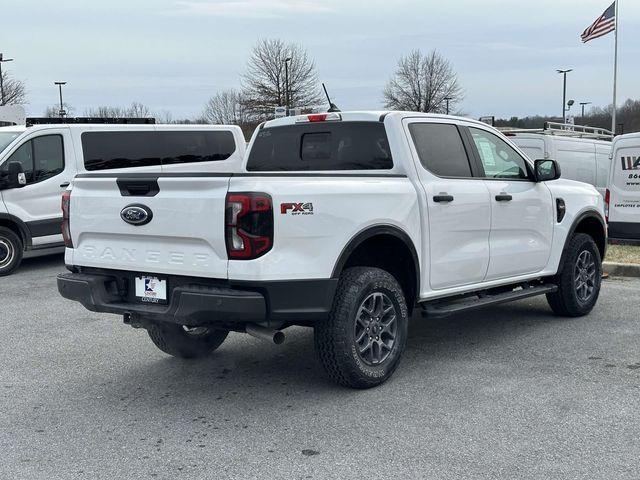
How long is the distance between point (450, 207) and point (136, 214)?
2.32m

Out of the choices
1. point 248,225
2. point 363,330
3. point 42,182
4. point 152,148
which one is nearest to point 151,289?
point 248,225

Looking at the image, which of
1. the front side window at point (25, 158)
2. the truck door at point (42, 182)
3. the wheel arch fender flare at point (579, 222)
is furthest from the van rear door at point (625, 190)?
the front side window at point (25, 158)

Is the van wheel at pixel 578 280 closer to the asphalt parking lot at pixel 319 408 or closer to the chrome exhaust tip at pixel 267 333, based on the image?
the asphalt parking lot at pixel 319 408

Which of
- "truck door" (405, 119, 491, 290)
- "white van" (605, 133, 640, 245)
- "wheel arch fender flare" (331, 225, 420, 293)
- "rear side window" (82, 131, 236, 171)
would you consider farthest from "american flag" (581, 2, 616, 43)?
"wheel arch fender flare" (331, 225, 420, 293)

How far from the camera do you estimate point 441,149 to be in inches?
229

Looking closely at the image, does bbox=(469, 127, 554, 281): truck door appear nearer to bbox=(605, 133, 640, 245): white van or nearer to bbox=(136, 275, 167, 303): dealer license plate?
bbox=(136, 275, 167, 303): dealer license plate

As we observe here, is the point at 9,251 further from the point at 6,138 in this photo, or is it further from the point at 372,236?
the point at 372,236

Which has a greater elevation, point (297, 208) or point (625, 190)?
point (297, 208)

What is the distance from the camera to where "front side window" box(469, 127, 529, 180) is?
6.23 meters

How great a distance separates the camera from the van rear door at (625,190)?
11.1 metres

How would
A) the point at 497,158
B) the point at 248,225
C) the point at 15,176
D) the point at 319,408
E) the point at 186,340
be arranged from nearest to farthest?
1. the point at 248,225
2. the point at 319,408
3. the point at 186,340
4. the point at 497,158
5. the point at 15,176

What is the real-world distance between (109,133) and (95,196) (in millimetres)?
7077

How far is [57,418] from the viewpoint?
4.64 m

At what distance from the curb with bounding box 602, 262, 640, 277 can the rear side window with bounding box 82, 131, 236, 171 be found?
6611mm
